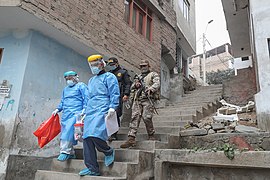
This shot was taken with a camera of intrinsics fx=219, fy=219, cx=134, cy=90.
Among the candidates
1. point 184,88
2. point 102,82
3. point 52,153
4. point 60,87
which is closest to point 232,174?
point 102,82

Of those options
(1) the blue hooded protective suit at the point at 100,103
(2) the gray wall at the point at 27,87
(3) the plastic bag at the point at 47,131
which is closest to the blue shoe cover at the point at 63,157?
(3) the plastic bag at the point at 47,131

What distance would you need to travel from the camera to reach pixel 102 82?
3.43 m

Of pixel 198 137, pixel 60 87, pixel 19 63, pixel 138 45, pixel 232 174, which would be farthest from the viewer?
pixel 138 45

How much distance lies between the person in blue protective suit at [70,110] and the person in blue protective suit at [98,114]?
61 cm

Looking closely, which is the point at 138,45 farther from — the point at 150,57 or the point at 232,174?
the point at 232,174

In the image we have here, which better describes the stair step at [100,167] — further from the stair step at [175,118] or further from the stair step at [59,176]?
the stair step at [175,118]

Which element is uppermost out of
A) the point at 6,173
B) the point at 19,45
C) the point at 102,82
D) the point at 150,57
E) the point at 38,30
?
the point at 150,57

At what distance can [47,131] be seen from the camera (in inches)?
154

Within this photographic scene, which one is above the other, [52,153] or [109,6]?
[109,6]

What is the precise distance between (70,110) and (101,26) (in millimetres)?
3394

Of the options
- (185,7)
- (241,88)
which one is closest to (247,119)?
(241,88)

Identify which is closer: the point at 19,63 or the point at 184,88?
the point at 19,63

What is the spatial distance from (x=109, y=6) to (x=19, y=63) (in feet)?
11.1

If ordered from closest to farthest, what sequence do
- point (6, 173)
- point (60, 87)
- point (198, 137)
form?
point (6, 173) < point (198, 137) < point (60, 87)
